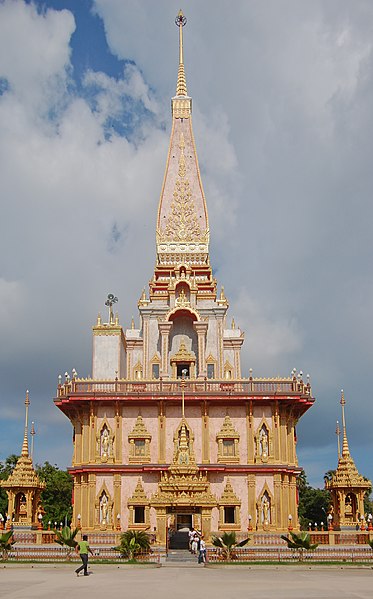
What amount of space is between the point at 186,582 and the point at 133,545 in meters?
10.6

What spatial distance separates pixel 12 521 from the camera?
152ft

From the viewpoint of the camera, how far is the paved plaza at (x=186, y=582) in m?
20.2

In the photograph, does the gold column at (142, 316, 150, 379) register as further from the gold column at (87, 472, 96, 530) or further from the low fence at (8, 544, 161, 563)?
the low fence at (8, 544, 161, 563)

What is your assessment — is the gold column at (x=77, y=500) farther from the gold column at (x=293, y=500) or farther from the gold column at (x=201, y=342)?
the gold column at (x=293, y=500)

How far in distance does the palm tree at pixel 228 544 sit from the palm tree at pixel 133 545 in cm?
342

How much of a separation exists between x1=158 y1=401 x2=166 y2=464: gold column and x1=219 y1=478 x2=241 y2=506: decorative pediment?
4181 millimetres

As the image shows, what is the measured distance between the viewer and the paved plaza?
2016 centimetres

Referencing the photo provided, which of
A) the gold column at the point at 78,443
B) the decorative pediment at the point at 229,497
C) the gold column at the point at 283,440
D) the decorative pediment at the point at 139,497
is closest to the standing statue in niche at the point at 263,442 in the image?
the gold column at the point at 283,440

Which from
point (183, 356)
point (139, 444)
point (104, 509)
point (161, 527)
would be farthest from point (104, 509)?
point (183, 356)

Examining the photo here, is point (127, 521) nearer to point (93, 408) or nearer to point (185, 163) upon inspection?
point (93, 408)

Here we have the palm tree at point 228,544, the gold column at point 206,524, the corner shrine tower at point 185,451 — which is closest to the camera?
the palm tree at point 228,544

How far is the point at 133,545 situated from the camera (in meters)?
34.3

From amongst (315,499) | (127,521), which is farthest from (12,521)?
(315,499)

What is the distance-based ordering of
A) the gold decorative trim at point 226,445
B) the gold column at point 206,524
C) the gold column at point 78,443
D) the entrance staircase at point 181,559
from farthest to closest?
1. the gold column at point 78,443
2. the gold decorative trim at point 226,445
3. the gold column at point 206,524
4. the entrance staircase at point 181,559
